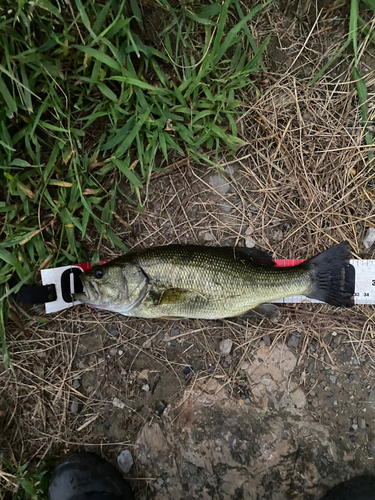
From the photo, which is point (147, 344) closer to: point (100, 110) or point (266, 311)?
point (266, 311)

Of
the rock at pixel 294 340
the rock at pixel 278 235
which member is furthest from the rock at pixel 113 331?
the rock at pixel 278 235

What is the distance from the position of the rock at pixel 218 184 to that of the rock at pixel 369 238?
147 cm

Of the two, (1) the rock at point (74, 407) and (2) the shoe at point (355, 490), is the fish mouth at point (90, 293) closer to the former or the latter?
(1) the rock at point (74, 407)

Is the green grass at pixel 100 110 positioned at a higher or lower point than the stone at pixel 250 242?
higher

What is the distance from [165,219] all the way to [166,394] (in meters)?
1.75

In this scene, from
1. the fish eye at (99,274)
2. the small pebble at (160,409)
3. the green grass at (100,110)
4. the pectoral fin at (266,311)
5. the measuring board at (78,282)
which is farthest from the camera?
the small pebble at (160,409)

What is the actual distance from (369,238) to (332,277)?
2.25ft

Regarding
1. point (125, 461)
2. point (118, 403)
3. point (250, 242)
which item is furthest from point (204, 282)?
point (125, 461)

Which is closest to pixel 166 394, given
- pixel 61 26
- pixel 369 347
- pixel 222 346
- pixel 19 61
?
pixel 222 346

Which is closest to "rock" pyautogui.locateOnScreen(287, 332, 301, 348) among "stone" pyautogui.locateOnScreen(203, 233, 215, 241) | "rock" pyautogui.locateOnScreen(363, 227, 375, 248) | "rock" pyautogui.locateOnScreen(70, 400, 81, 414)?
"rock" pyautogui.locateOnScreen(363, 227, 375, 248)

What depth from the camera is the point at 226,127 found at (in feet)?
9.30

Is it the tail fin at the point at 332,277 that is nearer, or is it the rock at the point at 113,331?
the tail fin at the point at 332,277

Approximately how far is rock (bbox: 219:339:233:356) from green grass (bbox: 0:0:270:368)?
140 cm

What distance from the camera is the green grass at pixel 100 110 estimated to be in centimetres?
242
